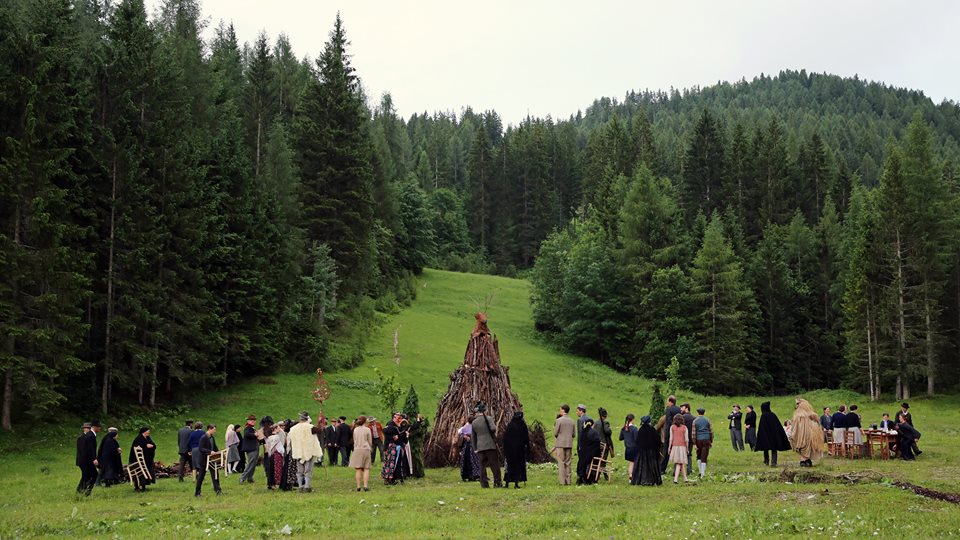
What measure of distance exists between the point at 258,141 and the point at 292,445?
41469 mm

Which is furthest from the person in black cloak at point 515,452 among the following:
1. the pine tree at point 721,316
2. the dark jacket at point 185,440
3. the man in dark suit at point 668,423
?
the pine tree at point 721,316

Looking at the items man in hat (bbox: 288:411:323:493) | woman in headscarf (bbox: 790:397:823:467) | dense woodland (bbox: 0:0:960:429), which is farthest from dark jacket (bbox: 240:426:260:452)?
woman in headscarf (bbox: 790:397:823:467)

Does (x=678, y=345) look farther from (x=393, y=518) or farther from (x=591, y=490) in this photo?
(x=393, y=518)

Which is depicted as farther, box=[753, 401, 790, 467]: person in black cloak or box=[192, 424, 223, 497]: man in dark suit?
box=[753, 401, 790, 467]: person in black cloak

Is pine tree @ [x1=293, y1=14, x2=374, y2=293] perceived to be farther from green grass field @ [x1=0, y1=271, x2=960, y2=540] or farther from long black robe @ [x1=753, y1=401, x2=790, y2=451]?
long black robe @ [x1=753, y1=401, x2=790, y2=451]

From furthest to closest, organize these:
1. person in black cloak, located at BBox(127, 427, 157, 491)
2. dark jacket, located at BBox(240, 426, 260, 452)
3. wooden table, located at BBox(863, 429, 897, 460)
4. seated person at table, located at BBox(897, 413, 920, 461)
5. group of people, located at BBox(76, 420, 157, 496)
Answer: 1. wooden table, located at BBox(863, 429, 897, 460)
2. seated person at table, located at BBox(897, 413, 920, 461)
3. dark jacket, located at BBox(240, 426, 260, 452)
4. person in black cloak, located at BBox(127, 427, 157, 491)
5. group of people, located at BBox(76, 420, 157, 496)

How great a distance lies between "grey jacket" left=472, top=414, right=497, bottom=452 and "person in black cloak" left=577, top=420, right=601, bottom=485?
A: 229cm

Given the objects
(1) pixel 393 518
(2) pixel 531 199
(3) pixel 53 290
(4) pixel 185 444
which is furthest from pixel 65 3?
(2) pixel 531 199

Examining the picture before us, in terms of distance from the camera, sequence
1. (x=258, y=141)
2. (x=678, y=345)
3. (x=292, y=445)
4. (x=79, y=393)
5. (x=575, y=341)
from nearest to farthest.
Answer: (x=292, y=445) → (x=79, y=393) → (x=258, y=141) → (x=678, y=345) → (x=575, y=341)

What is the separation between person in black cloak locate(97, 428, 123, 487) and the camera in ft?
66.0

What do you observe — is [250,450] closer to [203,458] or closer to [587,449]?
[203,458]

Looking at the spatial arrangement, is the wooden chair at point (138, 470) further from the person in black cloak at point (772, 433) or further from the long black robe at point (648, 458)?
the person in black cloak at point (772, 433)

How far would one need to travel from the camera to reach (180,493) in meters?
19.5

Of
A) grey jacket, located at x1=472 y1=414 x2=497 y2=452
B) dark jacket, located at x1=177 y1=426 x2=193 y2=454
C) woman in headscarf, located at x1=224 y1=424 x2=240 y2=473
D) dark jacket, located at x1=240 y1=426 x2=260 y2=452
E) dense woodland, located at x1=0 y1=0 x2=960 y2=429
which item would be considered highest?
dense woodland, located at x1=0 y1=0 x2=960 y2=429
